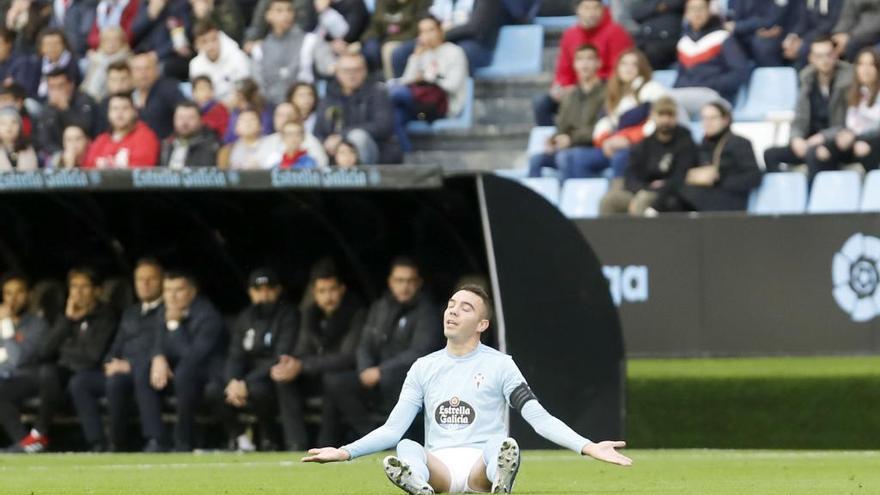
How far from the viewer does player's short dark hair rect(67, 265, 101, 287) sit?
17453 mm

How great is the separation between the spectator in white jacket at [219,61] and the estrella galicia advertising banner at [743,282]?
646 cm

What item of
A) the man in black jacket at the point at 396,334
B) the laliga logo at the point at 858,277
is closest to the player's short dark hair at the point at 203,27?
the man in black jacket at the point at 396,334

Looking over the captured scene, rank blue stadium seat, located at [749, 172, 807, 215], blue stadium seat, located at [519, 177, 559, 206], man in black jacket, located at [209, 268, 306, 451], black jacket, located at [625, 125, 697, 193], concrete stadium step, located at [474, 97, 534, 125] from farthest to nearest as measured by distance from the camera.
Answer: concrete stadium step, located at [474, 97, 534, 125] < blue stadium seat, located at [519, 177, 559, 206] < black jacket, located at [625, 125, 697, 193] < blue stadium seat, located at [749, 172, 807, 215] < man in black jacket, located at [209, 268, 306, 451]

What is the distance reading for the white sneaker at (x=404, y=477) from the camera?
8844 millimetres

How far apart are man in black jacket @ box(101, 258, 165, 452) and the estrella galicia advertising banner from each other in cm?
377

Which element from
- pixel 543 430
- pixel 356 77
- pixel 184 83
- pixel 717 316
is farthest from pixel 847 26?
pixel 543 430

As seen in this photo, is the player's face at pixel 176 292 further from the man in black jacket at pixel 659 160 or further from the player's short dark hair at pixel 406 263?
the man in black jacket at pixel 659 160

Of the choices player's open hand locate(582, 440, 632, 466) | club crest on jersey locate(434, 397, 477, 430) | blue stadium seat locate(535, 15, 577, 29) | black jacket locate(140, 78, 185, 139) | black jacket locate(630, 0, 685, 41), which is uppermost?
black jacket locate(630, 0, 685, 41)

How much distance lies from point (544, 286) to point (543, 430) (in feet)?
21.2

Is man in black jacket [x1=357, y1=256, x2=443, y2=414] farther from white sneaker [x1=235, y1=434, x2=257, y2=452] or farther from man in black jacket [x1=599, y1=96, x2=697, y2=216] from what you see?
man in black jacket [x1=599, y1=96, x2=697, y2=216]

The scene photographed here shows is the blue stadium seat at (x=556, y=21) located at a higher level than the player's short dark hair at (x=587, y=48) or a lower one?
lower

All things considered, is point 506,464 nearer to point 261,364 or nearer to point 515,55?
point 261,364

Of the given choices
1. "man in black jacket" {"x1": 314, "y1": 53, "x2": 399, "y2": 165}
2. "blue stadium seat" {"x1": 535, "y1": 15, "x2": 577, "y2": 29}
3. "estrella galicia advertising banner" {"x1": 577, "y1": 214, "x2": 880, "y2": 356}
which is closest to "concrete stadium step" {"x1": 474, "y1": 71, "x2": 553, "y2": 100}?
"blue stadium seat" {"x1": 535, "y1": 15, "x2": 577, "y2": 29}

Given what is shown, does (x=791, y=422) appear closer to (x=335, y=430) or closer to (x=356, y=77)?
(x=335, y=430)
